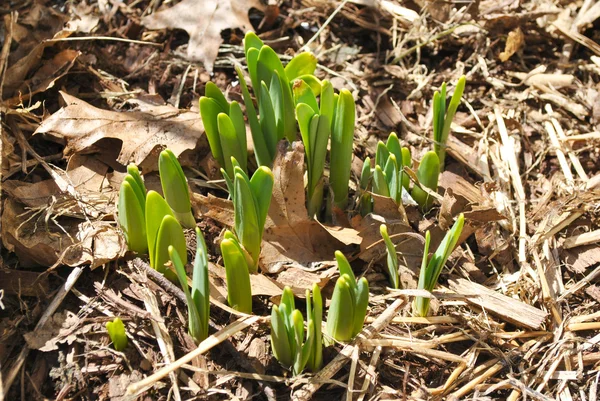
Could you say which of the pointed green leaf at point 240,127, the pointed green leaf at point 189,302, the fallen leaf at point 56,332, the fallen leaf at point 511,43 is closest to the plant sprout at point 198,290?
the pointed green leaf at point 189,302

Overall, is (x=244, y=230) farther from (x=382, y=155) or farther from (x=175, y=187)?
(x=382, y=155)

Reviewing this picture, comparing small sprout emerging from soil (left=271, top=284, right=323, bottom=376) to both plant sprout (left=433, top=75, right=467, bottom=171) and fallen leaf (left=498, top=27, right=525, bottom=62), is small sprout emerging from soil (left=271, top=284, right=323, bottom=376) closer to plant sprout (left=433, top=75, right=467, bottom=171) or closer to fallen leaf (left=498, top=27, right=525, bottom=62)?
plant sprout (left=433, top=75, right=467, bottom=171)

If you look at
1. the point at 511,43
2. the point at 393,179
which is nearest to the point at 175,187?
the point at 393,179

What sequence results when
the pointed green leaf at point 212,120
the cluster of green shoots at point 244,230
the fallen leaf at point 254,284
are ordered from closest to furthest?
the cluster of green shoots at point 244,230 < the fallen leaf at point 254,284 < the pointed green leaf at point 212,120

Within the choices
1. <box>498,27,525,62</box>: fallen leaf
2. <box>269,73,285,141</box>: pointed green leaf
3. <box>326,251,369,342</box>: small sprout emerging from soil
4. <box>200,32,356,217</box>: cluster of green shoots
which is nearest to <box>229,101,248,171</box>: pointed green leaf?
<box>200,32,356,217</box>: cluster of green shoots

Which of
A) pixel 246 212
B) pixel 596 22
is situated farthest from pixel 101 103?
pixel 596 22

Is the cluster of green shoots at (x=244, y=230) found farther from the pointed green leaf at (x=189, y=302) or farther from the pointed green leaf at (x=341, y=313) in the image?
the pointed green leaf at (x=341, y=313)
